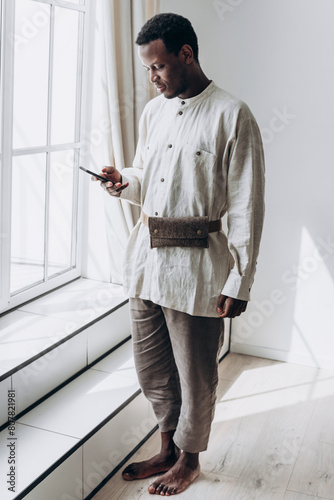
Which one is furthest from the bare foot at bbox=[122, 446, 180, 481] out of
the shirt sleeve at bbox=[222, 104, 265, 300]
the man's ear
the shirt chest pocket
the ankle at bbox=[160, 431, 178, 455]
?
the man's ear

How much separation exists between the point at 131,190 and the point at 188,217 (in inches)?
10.4

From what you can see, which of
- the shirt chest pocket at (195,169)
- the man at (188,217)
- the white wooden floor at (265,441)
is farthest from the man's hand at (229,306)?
the white wooden floor at (265,441)

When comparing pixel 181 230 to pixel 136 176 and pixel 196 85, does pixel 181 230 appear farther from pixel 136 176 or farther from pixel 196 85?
pixel 196 85

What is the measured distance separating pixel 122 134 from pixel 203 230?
109cm

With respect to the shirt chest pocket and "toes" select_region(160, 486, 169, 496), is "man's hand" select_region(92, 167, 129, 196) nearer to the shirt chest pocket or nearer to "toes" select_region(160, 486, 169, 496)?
the shirt chest pocket

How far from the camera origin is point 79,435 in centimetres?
219

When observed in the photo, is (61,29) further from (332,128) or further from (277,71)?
(332,128)

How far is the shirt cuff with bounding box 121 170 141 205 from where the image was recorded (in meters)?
2.16

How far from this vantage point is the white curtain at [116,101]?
9.26 ft

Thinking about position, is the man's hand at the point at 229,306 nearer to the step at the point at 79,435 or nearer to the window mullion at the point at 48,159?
the step at the point at 79,435

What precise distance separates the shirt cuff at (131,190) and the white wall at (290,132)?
1.26 metres

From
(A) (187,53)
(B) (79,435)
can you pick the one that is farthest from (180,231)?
(B) (79,435)

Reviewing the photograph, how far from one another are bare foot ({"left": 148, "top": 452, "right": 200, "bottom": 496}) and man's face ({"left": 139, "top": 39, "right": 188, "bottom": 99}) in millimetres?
1273

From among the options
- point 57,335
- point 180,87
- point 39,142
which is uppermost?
point 180,87
